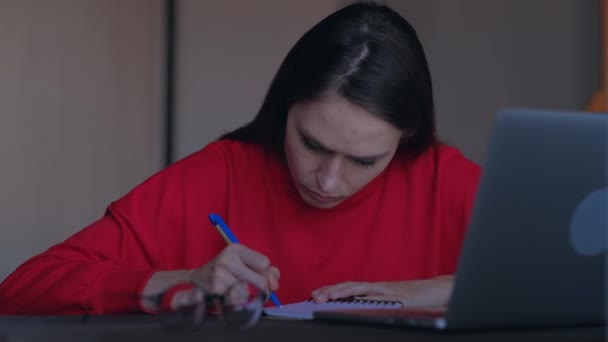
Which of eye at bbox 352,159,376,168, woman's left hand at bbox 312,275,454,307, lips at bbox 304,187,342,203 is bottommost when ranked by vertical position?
woman's left hand at bbox 312,275,454,307

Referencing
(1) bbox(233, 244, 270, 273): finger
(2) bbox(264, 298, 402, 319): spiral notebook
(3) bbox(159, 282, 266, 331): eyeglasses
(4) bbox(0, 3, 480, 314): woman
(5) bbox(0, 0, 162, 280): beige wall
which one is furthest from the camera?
(5) bbox(0, 0, 162, 280): beige wall

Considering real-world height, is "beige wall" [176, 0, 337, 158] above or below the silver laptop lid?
above

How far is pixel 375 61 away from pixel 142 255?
0.50 m

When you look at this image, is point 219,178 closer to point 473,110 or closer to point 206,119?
point 473,110

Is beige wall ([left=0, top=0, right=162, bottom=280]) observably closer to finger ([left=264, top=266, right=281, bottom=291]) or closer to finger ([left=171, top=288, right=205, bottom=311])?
finger ([left=264, top=266, right=281, bottom=291])

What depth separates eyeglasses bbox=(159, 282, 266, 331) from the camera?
69cm

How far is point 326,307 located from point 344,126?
12.5 inches

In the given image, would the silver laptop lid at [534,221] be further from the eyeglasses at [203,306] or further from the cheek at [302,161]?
the cheek at [302,161]

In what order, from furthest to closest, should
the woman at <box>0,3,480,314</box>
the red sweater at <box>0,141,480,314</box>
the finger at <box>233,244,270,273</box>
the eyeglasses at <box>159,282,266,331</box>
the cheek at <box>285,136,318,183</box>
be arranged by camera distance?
the red sweater at <box>0,141,480,314</box>
the cheek at <box>285,136,318,183</box>
the woman at <box>0,3,480,314</box>
the finger at <box>233,244,270,273</box>
the eyeglasses at <box>159,282,266,331</box>

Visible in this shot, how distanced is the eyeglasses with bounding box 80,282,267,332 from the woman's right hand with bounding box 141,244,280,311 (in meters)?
0.29

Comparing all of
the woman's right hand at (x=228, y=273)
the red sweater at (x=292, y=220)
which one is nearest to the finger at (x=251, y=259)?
the woman's right hand at (x=228, y=273)

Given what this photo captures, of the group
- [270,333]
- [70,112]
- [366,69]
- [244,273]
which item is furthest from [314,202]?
[70,112]

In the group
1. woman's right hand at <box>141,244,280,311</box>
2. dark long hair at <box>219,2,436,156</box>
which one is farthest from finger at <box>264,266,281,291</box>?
dark long hair at <box>219,2,436,156</box>

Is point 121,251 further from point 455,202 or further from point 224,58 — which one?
point 224,58
